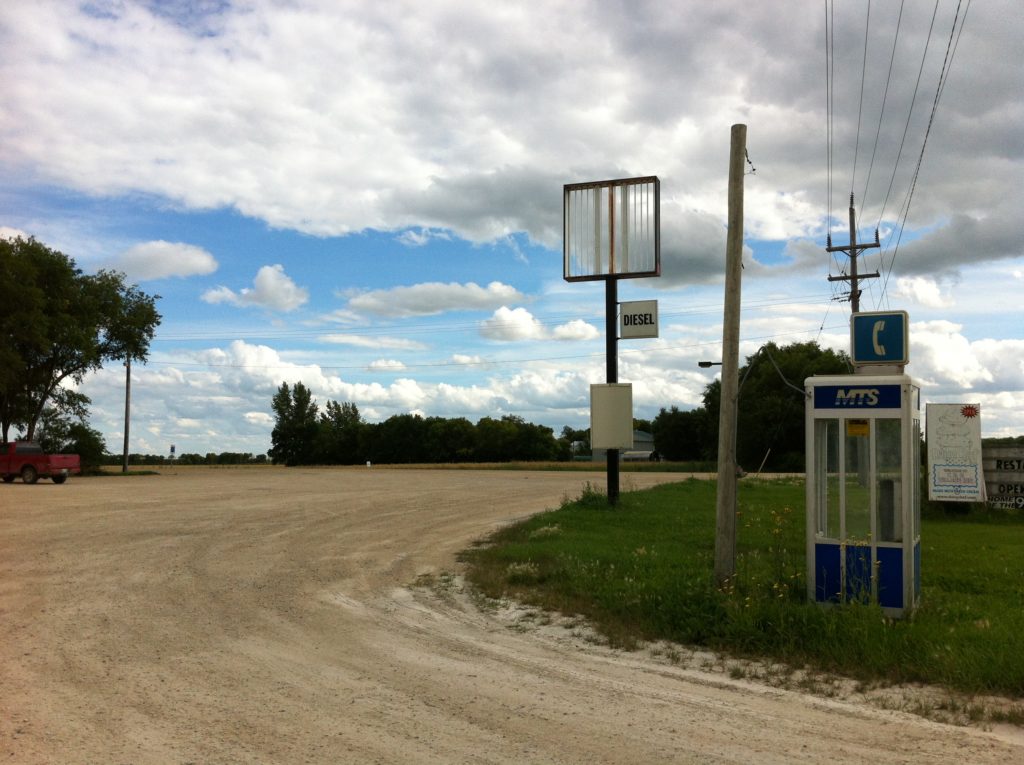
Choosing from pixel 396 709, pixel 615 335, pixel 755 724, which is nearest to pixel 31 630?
pixel 396 709

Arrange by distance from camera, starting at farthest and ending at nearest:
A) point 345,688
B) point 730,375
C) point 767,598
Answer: point 730,375
point 767,598
point 345,688

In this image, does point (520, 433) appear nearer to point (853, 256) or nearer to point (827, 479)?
point (853, 256)

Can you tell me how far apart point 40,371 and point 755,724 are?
5371 cm

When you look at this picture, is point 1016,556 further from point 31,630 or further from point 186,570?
point 31,630

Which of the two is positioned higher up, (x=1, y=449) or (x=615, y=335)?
(x=615, y=335)

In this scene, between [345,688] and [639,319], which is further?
[639,319]

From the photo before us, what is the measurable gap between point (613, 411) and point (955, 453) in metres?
9.24

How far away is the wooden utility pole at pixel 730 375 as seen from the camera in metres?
9.51

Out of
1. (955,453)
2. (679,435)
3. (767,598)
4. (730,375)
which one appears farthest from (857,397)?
(679,435)

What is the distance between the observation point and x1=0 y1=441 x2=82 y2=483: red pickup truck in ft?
118

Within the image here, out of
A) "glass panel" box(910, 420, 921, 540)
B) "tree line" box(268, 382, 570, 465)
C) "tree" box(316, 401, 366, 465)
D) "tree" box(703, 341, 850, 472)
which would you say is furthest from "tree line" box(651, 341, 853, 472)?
"glass panel" box(910, 420, 921, 540)

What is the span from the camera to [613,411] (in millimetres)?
18703

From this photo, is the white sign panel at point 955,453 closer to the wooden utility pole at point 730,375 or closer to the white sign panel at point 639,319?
the white sign panel at point 639,319

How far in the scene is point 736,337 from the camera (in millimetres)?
9758
